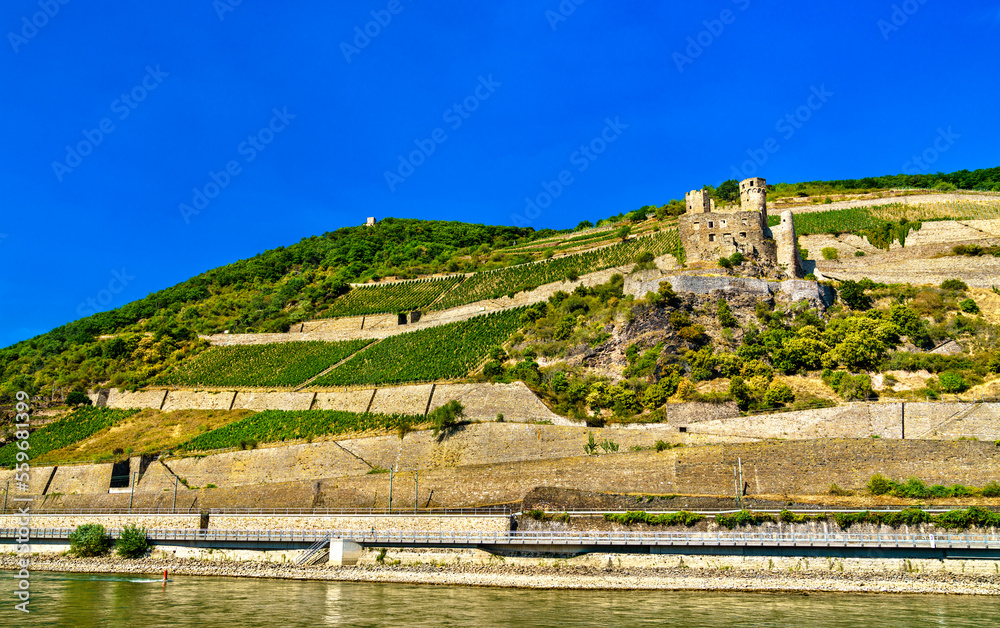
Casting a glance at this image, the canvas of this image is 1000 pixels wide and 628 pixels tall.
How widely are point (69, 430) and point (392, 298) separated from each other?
24.2m

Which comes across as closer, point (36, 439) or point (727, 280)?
point (727, 280)

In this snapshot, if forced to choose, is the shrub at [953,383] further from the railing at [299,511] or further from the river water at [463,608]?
the railing at [299,511]

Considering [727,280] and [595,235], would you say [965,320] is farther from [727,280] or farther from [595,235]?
[595,235]

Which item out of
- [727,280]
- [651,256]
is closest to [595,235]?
[651,256]

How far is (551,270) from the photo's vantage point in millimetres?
57156

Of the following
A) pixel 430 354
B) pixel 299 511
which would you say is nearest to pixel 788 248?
pixel 430 354

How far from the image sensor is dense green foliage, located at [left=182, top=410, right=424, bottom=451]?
40781 mm

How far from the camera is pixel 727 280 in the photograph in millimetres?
41219

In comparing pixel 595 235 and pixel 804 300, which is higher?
pixel 595 235

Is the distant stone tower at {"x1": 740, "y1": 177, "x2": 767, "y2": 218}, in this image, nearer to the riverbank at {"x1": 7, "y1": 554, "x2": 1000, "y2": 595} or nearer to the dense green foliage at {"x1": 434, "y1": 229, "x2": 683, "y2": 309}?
the dense green foliage at {"x1": 434, "y1": 229, "x2": 683, "y2": 309}

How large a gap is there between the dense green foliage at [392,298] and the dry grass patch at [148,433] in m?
14.6

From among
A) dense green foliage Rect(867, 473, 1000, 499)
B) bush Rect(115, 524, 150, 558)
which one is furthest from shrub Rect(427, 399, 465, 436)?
dense green foliage Rect(867, 473, 1000, 499)

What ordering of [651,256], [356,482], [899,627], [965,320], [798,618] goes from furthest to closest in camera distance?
1. [651,256]
2. [965,320]
3. [356,482]
4. [798,618]
5. [899,627]

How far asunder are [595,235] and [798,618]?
4813 cm
